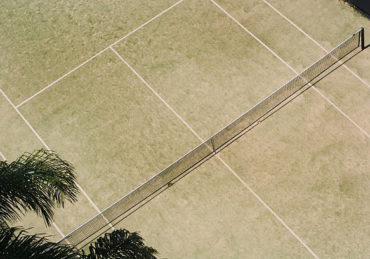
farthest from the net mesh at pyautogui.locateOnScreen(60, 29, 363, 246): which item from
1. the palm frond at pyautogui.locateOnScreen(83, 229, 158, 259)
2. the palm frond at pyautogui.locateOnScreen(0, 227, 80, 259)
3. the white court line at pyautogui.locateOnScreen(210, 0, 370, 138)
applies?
the palm frond at pyautogui.locateOnScreen(0, 227, 80, 259)

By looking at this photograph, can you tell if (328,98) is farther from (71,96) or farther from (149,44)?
(71,96)

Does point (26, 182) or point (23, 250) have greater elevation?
point (26, 182)

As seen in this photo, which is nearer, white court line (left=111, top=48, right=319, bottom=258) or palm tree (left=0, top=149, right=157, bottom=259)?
palm tree (left=0, top=149, right=157, bottom=259)

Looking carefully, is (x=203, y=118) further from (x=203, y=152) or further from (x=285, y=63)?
(x=285, y=63)

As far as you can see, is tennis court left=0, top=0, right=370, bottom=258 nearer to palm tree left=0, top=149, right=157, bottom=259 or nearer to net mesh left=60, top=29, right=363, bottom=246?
net mesh left=60, top=29, right=363, bottom=246

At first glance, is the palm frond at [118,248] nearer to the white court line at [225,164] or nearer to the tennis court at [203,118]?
the tennis court at [203,118]

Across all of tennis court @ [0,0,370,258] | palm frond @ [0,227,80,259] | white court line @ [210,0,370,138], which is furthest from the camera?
white court line @ [210,0,370,138]

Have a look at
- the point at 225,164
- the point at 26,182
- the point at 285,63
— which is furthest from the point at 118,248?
the point at 285,63

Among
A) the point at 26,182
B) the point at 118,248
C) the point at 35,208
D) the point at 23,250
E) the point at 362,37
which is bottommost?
the point at 362,37
